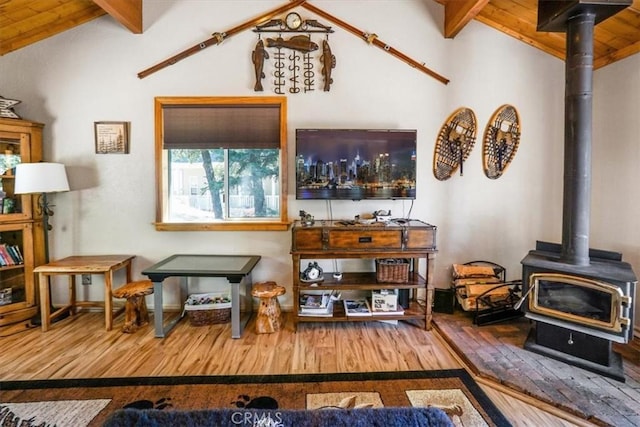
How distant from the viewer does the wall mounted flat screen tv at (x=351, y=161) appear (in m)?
3.01

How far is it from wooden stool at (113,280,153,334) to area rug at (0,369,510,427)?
2.44 ft

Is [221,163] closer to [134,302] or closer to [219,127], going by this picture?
[219,127]

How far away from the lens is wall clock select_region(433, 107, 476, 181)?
3.28m

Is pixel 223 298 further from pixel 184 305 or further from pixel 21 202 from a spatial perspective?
pixel 21 202

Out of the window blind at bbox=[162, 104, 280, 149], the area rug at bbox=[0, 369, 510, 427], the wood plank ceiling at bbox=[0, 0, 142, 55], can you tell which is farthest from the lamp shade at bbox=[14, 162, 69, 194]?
the area rug at bbox=[0, 369, 510, 427]

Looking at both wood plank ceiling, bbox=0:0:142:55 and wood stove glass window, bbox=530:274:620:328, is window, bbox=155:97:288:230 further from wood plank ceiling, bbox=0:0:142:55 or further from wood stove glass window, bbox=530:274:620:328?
wood stove glass window, bbox=530:274:620:328

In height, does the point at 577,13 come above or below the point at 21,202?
above

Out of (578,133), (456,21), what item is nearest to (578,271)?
(578,133)

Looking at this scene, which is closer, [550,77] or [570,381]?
[570,381]

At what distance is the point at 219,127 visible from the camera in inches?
126

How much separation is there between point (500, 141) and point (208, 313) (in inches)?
134

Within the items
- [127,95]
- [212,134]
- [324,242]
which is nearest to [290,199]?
[324,242]

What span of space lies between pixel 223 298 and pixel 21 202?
2134mm

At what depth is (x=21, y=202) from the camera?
3.05 meters
